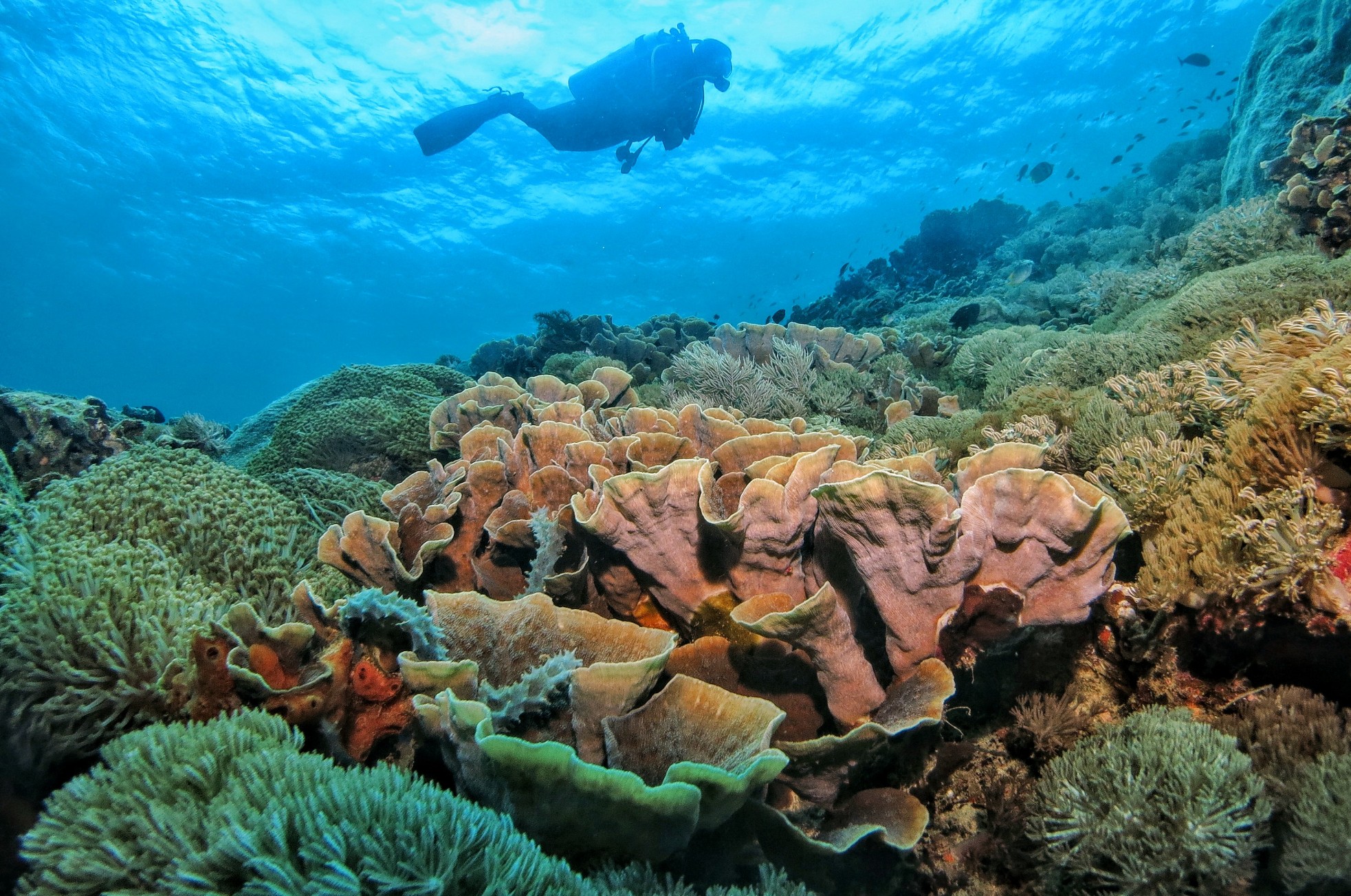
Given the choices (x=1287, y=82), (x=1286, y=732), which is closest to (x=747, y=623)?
(x=1286, y=732)

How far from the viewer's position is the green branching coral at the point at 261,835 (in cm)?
114

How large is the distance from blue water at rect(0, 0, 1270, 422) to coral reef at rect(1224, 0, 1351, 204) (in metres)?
24.9

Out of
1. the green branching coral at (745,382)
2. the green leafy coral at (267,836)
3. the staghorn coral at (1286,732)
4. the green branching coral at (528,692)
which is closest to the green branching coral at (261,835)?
the green leafy coral at (267,836)

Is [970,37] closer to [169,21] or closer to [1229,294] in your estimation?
[1229,294]

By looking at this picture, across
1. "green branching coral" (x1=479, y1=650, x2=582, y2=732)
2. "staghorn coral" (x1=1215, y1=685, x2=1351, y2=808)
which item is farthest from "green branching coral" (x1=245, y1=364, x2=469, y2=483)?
"staghorn coral" (x1=1215, y1=685, x2=1351, y2=808)

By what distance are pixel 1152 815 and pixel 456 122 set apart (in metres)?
23.0

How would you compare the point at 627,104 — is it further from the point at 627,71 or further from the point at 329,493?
the point at 329,493

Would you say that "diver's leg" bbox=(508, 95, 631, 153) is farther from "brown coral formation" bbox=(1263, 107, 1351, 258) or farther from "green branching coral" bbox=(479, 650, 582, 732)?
"green branching coral" bbox=(479, 650, 582, 732)

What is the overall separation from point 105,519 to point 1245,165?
22.2 m

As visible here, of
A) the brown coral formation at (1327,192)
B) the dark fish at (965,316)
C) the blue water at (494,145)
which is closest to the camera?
the brown coral formation at (1327,192)

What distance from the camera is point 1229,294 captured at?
4.34 metres

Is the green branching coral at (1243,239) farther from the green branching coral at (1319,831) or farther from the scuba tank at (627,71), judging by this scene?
the scuba tank at (627,71)

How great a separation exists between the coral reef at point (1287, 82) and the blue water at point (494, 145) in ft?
81.7

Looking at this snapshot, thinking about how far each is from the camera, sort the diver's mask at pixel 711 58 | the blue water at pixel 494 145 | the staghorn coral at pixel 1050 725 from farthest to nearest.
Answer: the blue water at pixel 494 145 → the diver's mask at pixel 711 58 → the staghorn coral at pixel 1050 725
